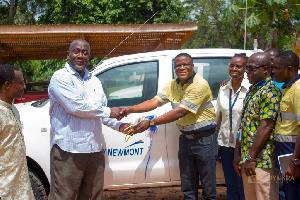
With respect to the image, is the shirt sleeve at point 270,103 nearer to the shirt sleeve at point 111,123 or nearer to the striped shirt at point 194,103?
the striped shirt at point 194,103

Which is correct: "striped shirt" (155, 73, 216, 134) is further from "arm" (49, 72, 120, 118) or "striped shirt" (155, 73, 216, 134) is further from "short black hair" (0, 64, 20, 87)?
"short black hair" (0, 64, 20, 87)

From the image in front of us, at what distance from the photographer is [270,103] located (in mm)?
2938

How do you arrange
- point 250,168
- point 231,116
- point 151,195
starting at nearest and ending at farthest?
point 250,168
point 231,116
point 151,195

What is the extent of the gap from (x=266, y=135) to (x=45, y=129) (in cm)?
234

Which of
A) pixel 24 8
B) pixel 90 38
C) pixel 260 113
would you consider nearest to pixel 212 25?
pixel 24 8

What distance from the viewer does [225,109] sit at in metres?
3.79

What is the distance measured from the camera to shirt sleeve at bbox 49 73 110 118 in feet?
10.3

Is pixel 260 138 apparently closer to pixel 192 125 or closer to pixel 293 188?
pixel 293 188

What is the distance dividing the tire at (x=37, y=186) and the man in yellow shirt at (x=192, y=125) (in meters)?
1.20

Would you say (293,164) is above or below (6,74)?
below

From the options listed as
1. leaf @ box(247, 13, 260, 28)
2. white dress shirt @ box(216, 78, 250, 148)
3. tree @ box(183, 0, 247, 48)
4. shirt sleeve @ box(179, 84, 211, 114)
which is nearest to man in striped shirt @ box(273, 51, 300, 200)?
white dress shirt @ box(216, 78, 250, 148)

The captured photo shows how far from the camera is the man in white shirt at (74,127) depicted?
3205mm

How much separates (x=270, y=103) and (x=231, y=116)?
2.75 ft

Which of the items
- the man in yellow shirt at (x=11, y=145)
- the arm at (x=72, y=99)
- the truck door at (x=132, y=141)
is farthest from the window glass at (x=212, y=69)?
the man in yellow shirt at (x=11, y=145)
